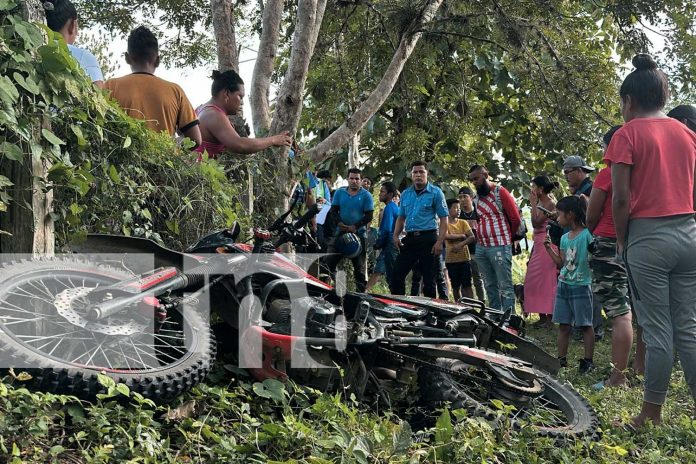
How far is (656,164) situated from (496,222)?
164 inches

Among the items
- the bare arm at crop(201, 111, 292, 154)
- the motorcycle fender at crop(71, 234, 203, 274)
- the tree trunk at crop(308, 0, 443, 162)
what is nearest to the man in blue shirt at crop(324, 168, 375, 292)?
the tree trunk at crop(308, 0, 443, 162)

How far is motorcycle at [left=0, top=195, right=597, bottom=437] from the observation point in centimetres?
318

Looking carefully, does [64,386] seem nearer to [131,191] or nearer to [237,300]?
[237,300]

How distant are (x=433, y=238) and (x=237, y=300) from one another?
5.27 m

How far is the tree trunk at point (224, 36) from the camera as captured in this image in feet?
26.5

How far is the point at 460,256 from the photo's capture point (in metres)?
9.28

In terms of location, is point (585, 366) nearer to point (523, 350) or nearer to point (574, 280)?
point (574, 280)

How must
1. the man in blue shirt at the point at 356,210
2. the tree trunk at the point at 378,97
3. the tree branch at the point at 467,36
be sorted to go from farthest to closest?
the tree branch at the point at 467,36
the man in blue shirt at the point at 356,210
the tree trunk at the point at 378,97

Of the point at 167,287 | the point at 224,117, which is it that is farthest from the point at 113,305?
the point at 224,117

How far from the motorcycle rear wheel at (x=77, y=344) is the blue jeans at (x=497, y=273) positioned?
5.21 meters

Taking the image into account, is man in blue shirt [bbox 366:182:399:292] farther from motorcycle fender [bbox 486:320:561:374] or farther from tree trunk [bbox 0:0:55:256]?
tree trunk [bbox 0:0:55:256]

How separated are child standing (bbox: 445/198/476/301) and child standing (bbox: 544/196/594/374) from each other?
104 inches

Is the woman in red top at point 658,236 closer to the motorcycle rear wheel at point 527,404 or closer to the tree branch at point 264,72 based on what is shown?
the motorcycle rear wheel at point 527,404

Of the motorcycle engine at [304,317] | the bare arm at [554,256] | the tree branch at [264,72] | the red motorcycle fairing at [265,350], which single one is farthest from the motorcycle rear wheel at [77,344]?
the tree branch at [264,72]
